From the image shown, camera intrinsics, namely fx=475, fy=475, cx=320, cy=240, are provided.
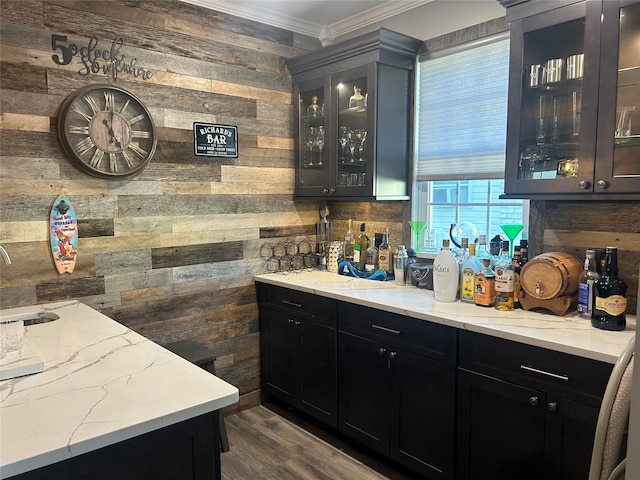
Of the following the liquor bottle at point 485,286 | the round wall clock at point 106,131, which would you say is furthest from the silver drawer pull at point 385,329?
the round wall clock at point 106,131

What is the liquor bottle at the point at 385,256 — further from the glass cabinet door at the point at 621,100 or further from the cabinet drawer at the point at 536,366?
the glass cabinet door at the point at 621,100

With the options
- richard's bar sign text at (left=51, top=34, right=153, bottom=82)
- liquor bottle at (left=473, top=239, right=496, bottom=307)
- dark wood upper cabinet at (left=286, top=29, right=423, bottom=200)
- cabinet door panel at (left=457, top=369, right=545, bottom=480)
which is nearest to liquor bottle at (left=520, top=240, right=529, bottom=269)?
liquor bottle at (left=473, top=239, right=496, bottom=307)

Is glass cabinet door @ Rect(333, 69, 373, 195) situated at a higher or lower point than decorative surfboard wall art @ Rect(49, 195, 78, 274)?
higher

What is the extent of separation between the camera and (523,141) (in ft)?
7.16

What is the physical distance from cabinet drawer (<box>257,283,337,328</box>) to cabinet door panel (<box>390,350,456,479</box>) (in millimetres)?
505

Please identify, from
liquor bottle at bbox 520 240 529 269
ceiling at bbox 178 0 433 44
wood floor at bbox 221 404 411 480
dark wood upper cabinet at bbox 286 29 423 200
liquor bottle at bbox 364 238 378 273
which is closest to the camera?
liquor bottle at bbox 520 240 529 269

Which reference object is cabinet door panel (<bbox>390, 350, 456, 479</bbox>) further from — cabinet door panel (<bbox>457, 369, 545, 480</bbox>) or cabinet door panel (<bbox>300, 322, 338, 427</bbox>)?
cabinet door panel (<bbox>300, 322, 338, 427</bbox>)

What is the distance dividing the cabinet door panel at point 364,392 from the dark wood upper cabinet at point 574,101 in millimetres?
1082

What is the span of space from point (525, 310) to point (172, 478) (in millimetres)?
1670

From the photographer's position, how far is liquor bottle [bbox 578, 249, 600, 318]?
6.68 ft

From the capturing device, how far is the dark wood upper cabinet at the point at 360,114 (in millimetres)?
2869

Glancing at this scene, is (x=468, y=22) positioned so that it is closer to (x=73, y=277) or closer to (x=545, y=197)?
(x=545, y=197)

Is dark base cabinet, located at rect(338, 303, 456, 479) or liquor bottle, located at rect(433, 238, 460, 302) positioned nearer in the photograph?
dark base cabinet, located at rect(338, 303, 456, 479)

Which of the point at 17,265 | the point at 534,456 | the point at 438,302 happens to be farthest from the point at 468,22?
the point at 17,265
